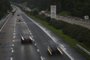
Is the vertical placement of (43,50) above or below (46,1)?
above

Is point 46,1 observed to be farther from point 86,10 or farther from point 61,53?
point 61,53

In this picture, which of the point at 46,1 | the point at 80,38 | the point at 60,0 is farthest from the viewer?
the point at 46,1

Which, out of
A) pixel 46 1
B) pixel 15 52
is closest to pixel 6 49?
pixel 15 52

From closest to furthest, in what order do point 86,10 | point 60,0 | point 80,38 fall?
1. point 80,38
2. point 86,10
3. point 60,0

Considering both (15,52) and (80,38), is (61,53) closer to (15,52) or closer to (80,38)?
Answer: (15,52)

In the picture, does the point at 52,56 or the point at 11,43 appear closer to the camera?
the point at 52,56

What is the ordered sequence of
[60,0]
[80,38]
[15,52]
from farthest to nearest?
[60,0]
[80,38]
[15,52]

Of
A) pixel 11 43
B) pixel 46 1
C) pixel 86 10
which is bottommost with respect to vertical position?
pixel 46 1

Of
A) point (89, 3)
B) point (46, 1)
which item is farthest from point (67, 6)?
point (46, 1)

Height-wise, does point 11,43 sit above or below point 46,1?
above
